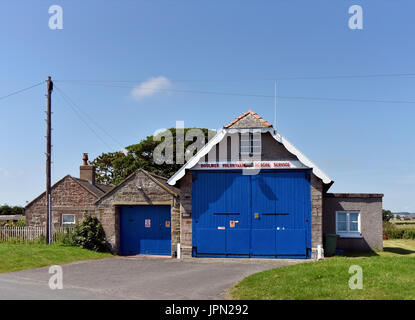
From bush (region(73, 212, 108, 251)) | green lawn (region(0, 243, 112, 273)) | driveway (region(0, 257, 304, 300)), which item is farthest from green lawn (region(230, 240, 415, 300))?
bush (region(73, 212, 108, 251))

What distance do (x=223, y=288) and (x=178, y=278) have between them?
7.47ft

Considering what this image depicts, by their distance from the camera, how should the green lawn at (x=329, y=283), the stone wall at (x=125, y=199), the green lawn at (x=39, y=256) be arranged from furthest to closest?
the stone wall at (x=125, y=199) < the green lawn at (x=39, y=256) < the green lawn at (x=329, y=283)

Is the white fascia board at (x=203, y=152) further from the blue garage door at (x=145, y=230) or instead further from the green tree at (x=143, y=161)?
the green tree at (x=143, y=161)

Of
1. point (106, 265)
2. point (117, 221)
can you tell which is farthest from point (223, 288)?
point (117, 221)

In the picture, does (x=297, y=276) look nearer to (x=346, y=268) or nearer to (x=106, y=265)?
(x=346, y=268)

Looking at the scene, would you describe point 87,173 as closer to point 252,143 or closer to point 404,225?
point 252,143

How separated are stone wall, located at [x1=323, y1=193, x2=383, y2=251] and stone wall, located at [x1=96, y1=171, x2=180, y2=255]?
8.20m

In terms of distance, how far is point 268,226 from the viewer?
731 inches

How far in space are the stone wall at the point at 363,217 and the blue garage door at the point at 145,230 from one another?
8.02 meters

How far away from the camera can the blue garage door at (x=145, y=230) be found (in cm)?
2094

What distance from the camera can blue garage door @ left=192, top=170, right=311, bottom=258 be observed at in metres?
18.4

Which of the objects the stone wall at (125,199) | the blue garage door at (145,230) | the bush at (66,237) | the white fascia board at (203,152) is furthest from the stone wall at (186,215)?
the bush at (66,237)

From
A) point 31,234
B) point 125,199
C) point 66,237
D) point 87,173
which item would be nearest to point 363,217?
point 125,199

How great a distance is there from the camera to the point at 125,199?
21172mm
